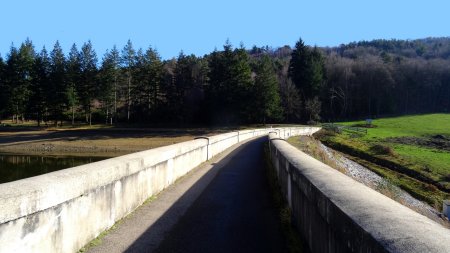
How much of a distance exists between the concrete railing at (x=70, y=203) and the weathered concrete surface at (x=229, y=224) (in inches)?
36.6

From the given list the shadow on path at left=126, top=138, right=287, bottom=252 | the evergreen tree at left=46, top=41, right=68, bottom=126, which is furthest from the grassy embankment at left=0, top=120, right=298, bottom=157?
the shadow on path at left=126, top=138, right=287, bottom=252

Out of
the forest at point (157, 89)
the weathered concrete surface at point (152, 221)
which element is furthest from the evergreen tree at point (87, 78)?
the weathered concrete surface at point (152, 221)

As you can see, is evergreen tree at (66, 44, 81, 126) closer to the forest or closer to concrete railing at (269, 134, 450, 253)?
the forest

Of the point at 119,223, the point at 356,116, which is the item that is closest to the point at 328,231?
the point at 119,223

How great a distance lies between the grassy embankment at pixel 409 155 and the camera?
1304 inches

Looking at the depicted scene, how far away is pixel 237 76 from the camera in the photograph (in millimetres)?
81000

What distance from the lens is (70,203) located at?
5668mm

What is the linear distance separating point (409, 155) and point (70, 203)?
4770 centimetres

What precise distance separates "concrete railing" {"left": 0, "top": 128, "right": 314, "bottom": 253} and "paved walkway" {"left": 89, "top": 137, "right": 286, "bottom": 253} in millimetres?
327

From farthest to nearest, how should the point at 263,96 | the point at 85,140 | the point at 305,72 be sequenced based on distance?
the point at 305,72, the point at 263,96, the point at 85,140

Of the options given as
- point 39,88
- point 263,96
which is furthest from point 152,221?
point 39,88

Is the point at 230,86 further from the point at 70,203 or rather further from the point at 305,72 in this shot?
the point at 70,203

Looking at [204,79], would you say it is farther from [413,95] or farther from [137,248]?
[137,248]

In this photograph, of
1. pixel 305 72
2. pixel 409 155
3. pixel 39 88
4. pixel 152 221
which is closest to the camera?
pixel 152 221
